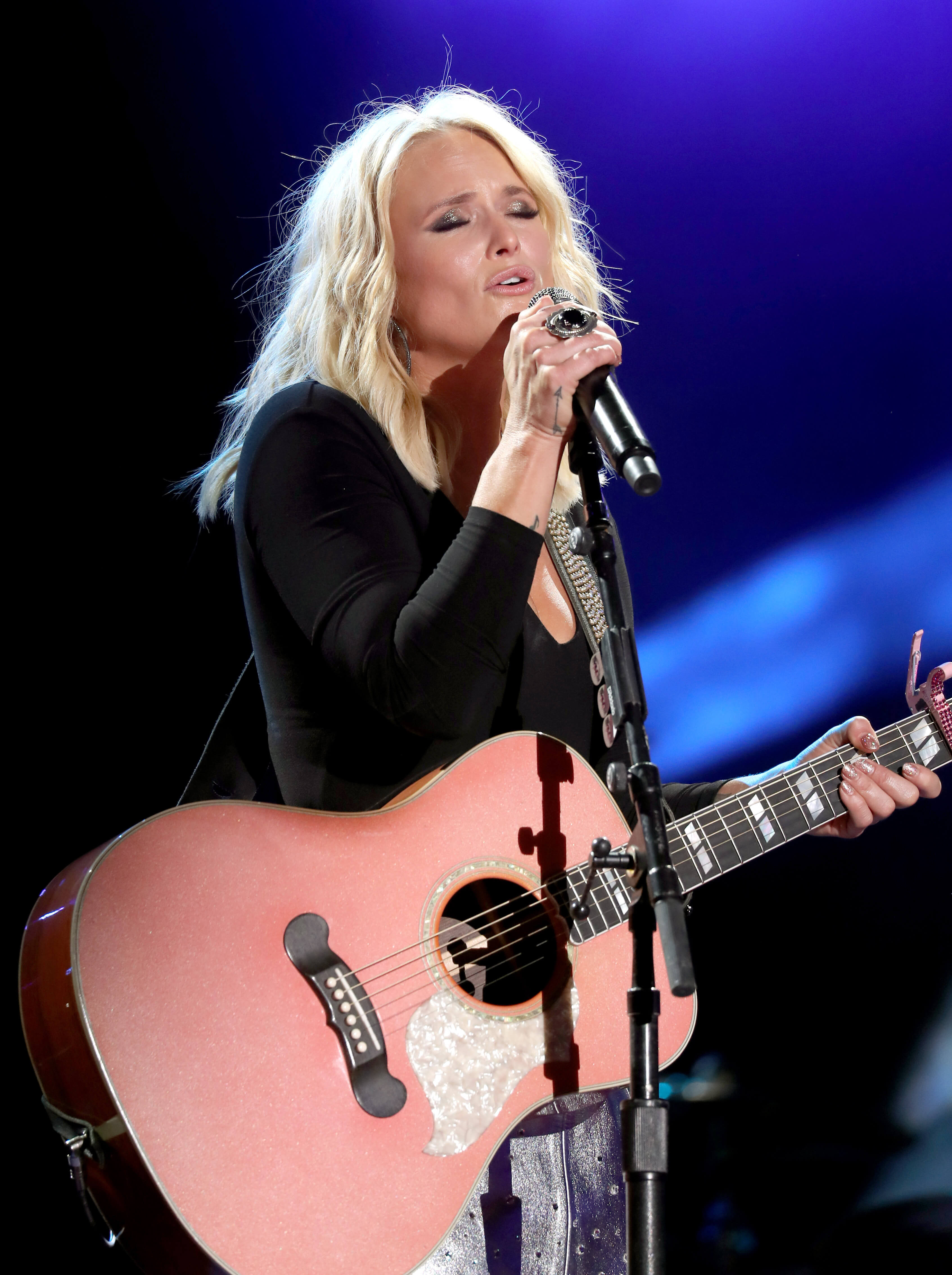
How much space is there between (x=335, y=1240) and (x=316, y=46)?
2.48 meters

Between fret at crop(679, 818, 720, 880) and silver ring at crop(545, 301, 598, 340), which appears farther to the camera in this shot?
fret at crop(679, 818, 720, 880)

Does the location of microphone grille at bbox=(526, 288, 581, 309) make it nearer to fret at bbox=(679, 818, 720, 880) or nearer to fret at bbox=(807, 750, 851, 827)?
fret at bbox=(679, 818, 720, 880)

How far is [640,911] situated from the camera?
0.97 meters

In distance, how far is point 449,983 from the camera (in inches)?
47.3

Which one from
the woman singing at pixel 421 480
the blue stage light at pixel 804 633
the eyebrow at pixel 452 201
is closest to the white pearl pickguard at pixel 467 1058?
the woman singing at pixel 421 480

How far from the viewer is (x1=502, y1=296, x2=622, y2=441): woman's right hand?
113 cm

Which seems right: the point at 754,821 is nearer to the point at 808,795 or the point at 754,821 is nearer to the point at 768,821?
the point at 768,821

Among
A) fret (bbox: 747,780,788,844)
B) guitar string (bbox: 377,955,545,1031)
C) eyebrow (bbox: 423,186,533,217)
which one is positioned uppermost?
eyebrow (bbox: 423,186,533,217)

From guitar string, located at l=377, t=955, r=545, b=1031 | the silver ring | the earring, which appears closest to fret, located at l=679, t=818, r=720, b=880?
guitar string, located at l=377, t=955, r=545, b=1031

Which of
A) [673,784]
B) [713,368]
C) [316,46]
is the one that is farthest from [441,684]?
[316,46]

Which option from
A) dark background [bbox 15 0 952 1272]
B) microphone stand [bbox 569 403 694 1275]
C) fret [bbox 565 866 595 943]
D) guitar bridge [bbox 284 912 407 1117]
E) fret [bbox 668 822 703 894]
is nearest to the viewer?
microphone stand [bbox 569 403 694 1275]

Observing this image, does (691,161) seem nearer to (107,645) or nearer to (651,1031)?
(107,645)

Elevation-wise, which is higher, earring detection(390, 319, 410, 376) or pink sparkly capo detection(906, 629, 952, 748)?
earring detection(390, 319, 410, 376)

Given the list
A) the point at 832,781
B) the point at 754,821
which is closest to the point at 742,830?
the point at 754,821
